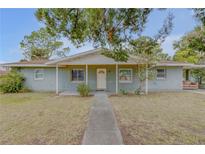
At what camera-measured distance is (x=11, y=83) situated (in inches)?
700

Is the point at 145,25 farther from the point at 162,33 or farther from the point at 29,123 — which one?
the point at 29,123

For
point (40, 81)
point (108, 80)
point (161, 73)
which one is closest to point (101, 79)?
point (108, 80)

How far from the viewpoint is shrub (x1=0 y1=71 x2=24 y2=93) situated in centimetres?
1764

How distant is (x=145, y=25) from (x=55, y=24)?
116 inches

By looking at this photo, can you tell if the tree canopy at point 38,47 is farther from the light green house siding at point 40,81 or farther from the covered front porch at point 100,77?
the covered front porch at point 100,77

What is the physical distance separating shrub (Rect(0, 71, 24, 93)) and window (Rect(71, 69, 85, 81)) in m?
4.65

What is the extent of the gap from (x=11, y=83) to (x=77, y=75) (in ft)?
18.7

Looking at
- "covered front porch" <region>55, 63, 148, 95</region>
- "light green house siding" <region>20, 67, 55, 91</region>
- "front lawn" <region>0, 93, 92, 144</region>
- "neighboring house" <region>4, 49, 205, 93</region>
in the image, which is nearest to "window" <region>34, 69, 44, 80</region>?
"neighboring house" <region>4, 49, 205, 93</region>

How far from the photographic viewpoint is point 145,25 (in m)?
6.91

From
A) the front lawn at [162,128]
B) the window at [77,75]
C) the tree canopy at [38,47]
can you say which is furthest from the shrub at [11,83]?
the tree canopy at [38,47]

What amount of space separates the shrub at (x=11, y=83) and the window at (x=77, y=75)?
465 centimetres

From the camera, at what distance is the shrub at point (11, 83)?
1764 cm

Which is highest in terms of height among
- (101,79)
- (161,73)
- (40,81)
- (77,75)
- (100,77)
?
(161,73)

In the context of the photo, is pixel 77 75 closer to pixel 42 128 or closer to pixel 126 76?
pixel 126 76
